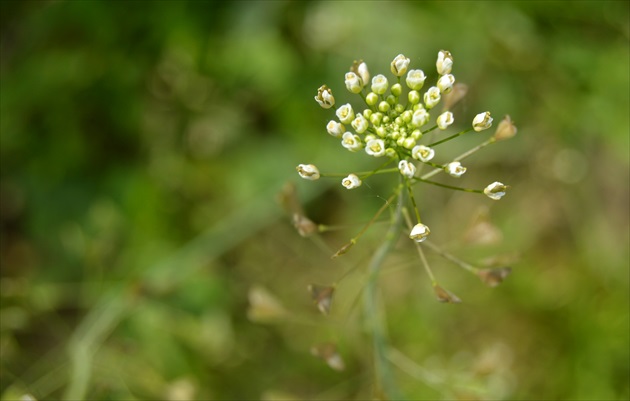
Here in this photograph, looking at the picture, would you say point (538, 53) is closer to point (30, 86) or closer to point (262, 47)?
point (262, 47)

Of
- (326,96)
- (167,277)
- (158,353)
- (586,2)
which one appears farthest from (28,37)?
(586,2)

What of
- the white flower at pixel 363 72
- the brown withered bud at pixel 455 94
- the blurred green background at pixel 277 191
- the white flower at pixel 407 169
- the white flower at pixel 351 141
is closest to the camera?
the white flower at pixel 407 169

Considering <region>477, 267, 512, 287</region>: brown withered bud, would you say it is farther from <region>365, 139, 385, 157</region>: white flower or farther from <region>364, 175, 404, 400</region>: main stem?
<region>365, 139, 385, 157</region>: white flower

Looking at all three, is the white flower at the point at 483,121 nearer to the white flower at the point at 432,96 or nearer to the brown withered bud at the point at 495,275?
the white flower at the point at 432,96

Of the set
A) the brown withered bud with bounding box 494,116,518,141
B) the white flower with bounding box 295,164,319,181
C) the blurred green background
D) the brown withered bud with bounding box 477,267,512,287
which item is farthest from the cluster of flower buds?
the blurred green background

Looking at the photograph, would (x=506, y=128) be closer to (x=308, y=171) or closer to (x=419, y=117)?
(x=419, y=117)

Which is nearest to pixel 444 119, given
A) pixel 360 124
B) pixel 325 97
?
pixel 360 124

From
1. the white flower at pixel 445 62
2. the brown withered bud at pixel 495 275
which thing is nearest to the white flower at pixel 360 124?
the white flower at pixel 445 62
